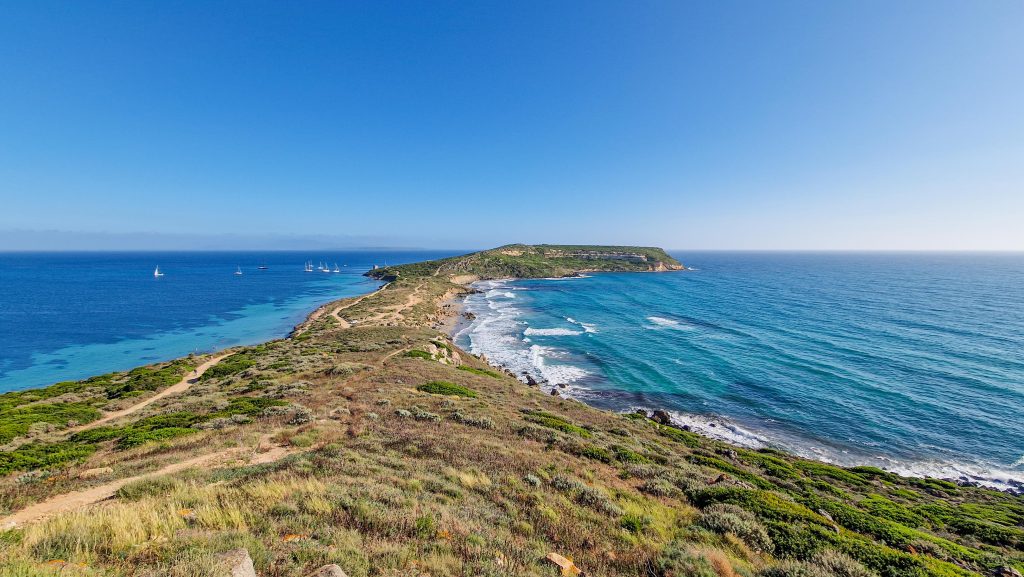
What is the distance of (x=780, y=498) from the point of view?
1284 cm

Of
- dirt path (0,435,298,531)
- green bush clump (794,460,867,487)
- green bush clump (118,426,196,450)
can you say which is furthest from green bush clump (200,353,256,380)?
green bush clump (794,460,867,487)

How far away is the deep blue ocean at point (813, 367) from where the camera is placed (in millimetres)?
26281

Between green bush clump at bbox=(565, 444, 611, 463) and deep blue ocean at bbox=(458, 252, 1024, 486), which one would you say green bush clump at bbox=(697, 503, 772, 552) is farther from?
deep blue ocean at bbox=(458, 252, 1024, 486)

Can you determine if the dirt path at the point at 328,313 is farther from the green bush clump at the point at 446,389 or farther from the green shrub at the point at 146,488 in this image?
the green shrub at the point at 146,488

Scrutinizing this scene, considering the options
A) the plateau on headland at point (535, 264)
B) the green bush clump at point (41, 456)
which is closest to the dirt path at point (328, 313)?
the green bush clump at point (41, 456)

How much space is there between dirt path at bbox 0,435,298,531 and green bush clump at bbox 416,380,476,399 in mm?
10399

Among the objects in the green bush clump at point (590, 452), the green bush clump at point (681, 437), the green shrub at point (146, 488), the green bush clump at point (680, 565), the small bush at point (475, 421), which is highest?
the green shrub at point (146, 488)

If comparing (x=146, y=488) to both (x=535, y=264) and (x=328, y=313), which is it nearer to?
(x=328, y=313)

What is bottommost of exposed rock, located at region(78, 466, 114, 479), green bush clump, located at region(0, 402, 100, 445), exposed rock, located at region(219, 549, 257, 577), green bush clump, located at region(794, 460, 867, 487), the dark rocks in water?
the dark rocks in water

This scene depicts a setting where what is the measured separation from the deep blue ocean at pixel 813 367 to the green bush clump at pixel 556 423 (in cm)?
1378

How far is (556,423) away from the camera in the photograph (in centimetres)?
1897

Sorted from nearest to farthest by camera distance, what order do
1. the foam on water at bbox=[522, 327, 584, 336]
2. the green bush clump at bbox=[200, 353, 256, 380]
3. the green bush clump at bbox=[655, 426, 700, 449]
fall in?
the green bush clump at bbox=[655, 426, 700, 449]
the green bush clump at bbox=[200, 353, 256, 380]
the foam on water at bbox=[522, 327, 584, 336]

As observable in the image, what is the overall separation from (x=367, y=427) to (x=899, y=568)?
54.8ft

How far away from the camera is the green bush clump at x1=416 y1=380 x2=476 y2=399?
76.2 feet
